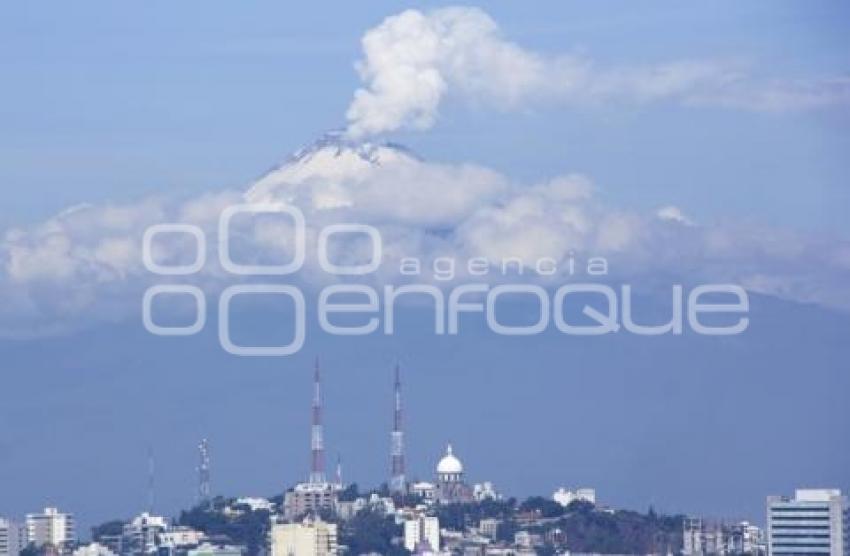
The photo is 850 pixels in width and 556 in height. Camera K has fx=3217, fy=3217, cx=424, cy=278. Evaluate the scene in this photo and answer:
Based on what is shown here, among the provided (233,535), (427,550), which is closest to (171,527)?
(233,535)

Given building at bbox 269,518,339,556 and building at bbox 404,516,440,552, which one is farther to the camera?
building at bbox 404,516,440,552

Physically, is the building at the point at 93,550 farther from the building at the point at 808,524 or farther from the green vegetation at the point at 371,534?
the building at the point at 808,524

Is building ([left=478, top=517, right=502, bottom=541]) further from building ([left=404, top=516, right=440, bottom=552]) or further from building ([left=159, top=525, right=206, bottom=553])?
building ([left=159, top=525, right=206, bottom=553])

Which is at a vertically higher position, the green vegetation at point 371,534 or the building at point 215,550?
the green vegetation at point 371,534

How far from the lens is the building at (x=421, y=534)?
3212cm

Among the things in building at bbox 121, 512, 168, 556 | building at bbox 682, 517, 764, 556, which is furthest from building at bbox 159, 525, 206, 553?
building at bbox 682, 517, 764, 556

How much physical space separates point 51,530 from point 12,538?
1.49ft

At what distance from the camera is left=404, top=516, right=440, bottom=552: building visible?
32.1 metres

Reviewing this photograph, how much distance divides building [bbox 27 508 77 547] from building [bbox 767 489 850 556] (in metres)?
7.27

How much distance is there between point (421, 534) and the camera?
107 feet

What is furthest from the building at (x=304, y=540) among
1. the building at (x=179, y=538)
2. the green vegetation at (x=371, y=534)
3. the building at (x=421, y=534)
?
the building at (x=179, y=538)

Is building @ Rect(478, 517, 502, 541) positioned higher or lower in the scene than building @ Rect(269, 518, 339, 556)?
higher

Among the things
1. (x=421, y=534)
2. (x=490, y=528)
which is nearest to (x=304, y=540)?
(x=421, y=534)

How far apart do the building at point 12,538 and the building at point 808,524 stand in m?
7.72
